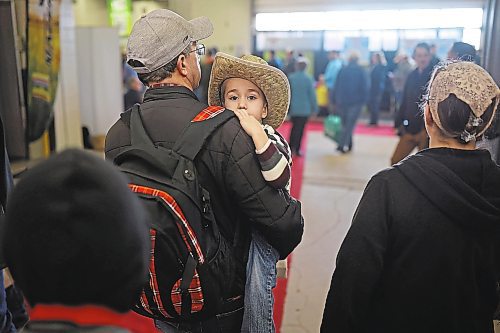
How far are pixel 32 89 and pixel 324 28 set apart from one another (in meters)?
8.79

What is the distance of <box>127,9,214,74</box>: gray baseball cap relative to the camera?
1.38 m

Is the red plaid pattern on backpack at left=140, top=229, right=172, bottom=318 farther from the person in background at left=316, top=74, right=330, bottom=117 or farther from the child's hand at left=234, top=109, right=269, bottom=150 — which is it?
the person in background at left=316, top=74, right=330, bottom=117

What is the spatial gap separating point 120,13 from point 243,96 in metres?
10.7

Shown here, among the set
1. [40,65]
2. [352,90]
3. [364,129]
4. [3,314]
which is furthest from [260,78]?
[364,129]

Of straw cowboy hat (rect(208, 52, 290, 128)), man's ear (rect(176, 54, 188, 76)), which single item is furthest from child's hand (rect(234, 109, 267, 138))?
straw cowboy hat (rect(208, 52, 290, 128))

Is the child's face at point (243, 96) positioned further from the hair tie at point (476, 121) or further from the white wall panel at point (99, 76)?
the white wall panel at point (99, 76)

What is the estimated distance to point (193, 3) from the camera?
10.9m

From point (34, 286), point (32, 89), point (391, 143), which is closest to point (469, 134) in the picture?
point (34, 286)

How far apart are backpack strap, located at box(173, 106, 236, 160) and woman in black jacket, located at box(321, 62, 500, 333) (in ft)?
1.52

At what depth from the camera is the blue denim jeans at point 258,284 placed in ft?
4.73

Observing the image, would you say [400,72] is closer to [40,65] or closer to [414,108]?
[414,108]

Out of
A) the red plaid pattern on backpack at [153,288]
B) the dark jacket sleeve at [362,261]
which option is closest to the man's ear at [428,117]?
the dark jacket sleeve at [362,261]

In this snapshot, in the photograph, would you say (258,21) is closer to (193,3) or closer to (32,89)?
(193,3)

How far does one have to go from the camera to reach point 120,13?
11.5 m
